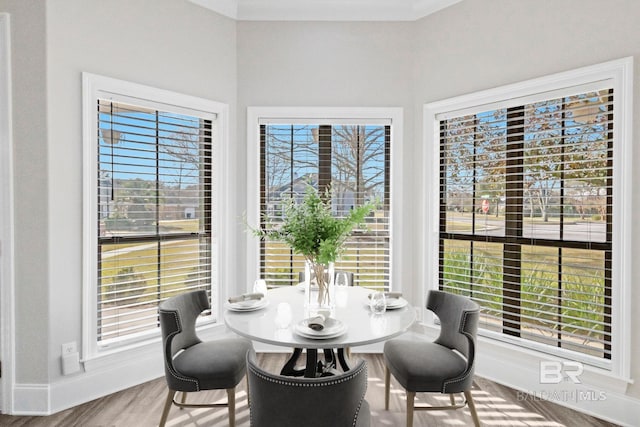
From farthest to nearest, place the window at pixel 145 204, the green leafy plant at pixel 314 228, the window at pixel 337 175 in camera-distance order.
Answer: the window at pixel 337 175
the window at pixel 145 204
the green leafy plant at pixel 314 228

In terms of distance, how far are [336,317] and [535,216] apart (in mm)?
1798

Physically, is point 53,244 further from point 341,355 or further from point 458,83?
point 458,83

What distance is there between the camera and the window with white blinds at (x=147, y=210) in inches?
109

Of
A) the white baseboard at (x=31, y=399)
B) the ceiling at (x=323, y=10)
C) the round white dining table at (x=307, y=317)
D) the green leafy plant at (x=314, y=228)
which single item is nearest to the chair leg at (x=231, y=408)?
the round white dining table at (x=307, y=317)

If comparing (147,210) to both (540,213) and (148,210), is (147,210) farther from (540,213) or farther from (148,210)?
(540,213)

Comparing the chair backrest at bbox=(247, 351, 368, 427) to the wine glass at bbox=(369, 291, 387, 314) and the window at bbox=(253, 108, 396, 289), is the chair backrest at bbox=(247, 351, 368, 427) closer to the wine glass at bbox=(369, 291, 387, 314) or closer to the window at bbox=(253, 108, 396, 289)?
the wine glass at bbox=(369, 291, 387, 314)

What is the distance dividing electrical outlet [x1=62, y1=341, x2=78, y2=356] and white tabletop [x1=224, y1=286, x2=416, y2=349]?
1.27m

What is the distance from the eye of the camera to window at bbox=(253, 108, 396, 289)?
137 inches

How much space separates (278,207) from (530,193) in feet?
7.04

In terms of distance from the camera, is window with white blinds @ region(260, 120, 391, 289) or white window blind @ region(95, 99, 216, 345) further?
window with white blinds @ region(260, 120, 391, 289)

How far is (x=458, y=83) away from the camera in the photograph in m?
3.15

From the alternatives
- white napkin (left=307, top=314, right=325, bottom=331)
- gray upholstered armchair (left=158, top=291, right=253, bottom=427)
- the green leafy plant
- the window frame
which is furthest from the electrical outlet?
white napkin (left=307, top=314, right=325, bottom=331)

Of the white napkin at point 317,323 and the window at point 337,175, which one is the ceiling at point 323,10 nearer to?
the window at point 337,175

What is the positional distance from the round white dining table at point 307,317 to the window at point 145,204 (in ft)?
3.55
